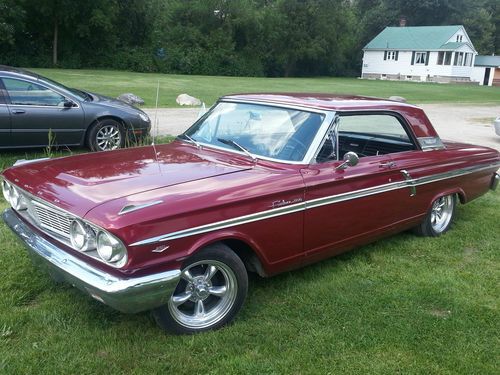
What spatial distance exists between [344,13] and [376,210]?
5465cm

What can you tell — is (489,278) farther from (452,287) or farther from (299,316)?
(299,316)

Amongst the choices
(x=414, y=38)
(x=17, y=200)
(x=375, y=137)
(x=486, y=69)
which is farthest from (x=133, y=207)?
(x=486, y=69)

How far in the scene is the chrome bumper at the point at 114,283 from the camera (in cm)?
282

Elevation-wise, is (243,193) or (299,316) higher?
(243,193)

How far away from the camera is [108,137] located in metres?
8.45

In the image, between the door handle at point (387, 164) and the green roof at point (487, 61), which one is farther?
the green roof at point (487, 61)

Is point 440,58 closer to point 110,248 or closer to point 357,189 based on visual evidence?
point 357,189

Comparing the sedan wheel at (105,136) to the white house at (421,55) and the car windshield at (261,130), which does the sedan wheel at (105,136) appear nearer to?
the car windshield at (261,130)

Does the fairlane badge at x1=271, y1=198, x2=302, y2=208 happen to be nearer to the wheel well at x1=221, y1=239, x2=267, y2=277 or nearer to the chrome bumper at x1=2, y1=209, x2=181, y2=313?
the wheel well at x1=221, y1=239, x2=267, y2=277

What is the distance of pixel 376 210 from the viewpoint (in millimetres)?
4328

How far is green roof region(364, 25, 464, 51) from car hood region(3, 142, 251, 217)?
5983cm

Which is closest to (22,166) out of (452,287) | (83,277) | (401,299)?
(83,277)

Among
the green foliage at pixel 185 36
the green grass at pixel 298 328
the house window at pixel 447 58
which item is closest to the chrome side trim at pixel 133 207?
the green grass at pixel 298 328

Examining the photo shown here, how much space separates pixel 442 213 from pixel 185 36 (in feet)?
145
